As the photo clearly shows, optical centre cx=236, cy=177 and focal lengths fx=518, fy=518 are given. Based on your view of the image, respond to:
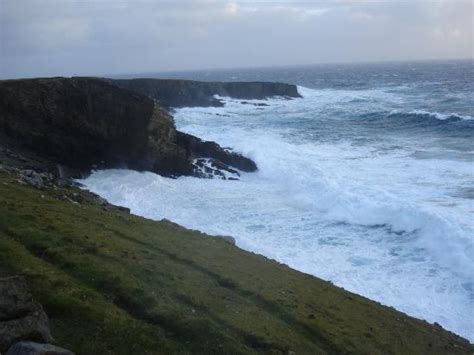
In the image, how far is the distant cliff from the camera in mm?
109562

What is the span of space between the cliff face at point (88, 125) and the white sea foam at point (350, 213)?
2191 millimetres

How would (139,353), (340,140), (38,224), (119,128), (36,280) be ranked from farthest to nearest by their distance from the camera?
1. (340,140)
2. (119,128)
3. (38,224)
4. (36,280)
5. (139,353)

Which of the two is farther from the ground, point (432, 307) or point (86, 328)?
point (86, 328)

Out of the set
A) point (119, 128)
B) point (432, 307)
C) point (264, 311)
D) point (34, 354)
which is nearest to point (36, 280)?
point (34, 354)

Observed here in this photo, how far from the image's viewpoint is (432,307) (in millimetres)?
21344

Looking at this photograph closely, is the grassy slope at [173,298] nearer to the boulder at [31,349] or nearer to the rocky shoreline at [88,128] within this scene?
the boulder at [31,349]

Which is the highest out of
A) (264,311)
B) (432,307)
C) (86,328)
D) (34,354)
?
(34,354)

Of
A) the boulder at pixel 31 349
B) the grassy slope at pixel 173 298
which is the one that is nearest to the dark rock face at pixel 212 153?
the grassy slope at pixel 173 298

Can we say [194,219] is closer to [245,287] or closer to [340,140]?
[245,287]

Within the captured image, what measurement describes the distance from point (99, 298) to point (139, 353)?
2588 millimetres

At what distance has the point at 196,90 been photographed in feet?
380

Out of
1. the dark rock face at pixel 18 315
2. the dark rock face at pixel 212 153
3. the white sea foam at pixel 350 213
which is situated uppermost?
the dark rock face at pixel 18 315

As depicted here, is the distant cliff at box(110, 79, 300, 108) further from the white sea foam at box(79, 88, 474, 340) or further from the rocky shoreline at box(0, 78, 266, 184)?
the rocky shoreline at box(0, 78, 266, 184)

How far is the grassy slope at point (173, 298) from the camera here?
1264cm
